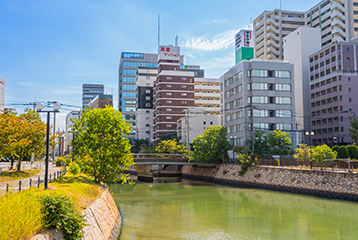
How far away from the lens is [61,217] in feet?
34.9

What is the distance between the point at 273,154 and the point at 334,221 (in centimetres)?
2770

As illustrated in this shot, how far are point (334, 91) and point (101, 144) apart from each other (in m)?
70.6

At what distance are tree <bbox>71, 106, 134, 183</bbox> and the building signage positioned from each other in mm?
88318

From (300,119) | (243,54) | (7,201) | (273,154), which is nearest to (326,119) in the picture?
(300,119)

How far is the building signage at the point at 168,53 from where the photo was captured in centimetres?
11069

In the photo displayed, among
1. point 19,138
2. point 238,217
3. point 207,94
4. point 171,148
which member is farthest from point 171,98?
point 238,217

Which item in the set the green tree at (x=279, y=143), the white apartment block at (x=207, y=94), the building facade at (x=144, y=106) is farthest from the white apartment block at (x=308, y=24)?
the green tree at (x=279, y=143)

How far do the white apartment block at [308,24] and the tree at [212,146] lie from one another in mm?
56947

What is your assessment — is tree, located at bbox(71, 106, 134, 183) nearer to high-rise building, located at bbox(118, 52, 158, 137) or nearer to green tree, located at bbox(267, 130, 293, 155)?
green tree, located at bbox(267, 130, 293, 155)

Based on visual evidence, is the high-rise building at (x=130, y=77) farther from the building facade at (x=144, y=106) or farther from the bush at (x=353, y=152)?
the bush at (x=353, y=152)

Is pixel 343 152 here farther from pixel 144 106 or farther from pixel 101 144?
pixel 144 106

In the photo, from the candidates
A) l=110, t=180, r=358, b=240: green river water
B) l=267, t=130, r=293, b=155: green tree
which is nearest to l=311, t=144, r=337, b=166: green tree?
l=110, t=180, r=358, b=240: green river water

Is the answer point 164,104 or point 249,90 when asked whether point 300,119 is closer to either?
point 249,90

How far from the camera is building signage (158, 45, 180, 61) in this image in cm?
11069
